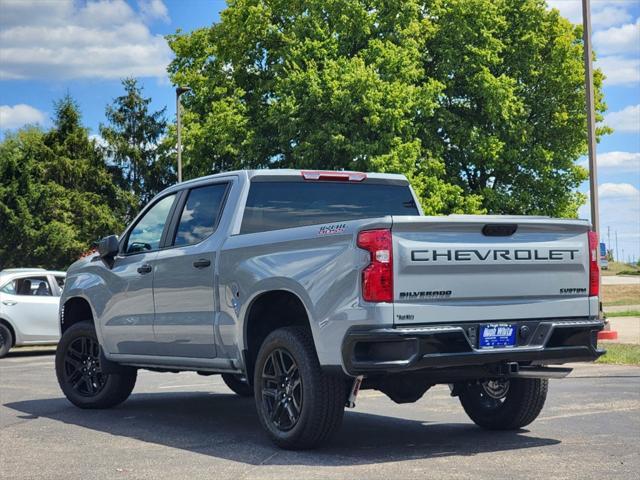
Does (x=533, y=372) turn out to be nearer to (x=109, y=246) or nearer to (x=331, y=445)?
(x=331, y=445)

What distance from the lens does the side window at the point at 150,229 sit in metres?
9.64

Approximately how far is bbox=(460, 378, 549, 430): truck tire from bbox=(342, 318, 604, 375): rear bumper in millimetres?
955

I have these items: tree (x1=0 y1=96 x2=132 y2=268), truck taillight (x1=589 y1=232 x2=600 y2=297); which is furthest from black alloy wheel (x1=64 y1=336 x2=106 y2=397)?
tree (x1=0 y1=96 x2=132 y2=268)

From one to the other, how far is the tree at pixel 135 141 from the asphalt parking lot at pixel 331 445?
43491 millimetres

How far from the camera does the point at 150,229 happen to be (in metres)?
9.84

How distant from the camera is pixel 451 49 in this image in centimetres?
3934

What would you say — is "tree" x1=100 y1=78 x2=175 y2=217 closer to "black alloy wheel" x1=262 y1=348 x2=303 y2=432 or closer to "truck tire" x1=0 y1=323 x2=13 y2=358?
"truck tire" x1=0 y1=323 x2=13 y2=358

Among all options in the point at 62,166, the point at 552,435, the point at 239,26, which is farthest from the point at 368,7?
the point at 552,435

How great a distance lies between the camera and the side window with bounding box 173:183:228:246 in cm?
887

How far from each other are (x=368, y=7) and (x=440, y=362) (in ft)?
109

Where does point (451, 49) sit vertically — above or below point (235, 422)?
above

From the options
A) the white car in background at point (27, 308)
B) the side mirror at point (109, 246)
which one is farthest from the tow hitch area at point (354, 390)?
the white car in background at point (27, 308)

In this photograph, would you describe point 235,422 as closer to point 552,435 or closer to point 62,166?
point 552,435

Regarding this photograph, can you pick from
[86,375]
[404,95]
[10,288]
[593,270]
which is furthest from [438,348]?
[404,95]
